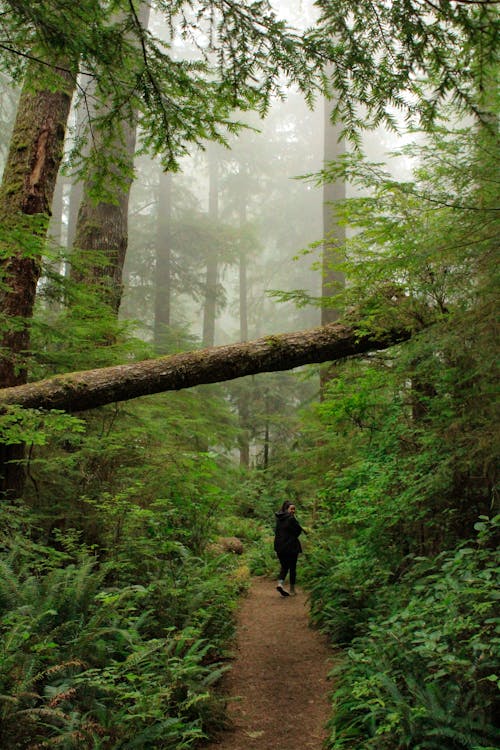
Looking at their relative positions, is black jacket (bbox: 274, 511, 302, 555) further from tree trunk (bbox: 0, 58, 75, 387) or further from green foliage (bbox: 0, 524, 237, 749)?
tree trunk (bbox: 0, 58, 75, 387)

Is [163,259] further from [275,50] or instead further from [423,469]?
[275,50]

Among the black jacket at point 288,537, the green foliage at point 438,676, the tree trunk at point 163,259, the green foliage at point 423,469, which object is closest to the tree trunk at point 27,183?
the green foliage at point 423,469

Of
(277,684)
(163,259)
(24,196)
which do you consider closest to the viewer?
(277,684)

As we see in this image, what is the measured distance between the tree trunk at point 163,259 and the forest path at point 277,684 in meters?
12.3

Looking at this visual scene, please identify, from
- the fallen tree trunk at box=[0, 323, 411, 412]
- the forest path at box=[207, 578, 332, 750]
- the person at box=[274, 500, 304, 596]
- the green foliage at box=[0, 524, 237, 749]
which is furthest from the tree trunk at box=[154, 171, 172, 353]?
the green foliage at box=[0, 524, 237, 749]

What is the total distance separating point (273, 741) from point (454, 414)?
134 inches

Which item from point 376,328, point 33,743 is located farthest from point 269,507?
point 33,743

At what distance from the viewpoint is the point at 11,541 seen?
477 cm

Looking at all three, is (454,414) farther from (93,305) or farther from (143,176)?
(143,176)

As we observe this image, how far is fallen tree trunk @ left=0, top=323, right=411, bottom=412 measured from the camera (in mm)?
5426

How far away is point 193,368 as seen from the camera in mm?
5844

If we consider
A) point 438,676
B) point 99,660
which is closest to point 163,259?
point 99,660

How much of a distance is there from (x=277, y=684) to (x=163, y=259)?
18.3 m

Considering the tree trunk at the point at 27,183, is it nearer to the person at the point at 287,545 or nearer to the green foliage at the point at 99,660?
the green foliage at the point at 99,660
